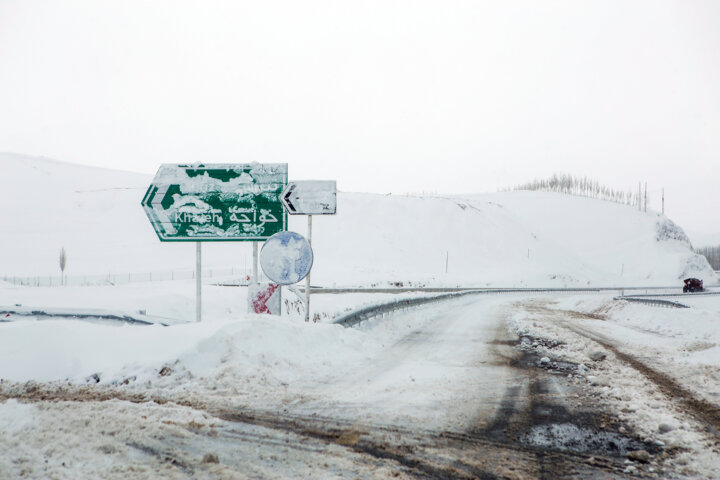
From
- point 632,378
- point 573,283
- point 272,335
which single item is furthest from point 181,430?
point 573,283

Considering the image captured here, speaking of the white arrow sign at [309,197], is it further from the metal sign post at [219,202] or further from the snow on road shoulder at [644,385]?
the snow on road shoulder at [644,385]

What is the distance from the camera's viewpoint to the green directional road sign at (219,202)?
12398 mm

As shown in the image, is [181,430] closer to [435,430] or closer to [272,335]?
[435,430]

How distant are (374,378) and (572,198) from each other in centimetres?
19400

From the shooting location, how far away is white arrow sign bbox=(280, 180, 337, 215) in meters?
12.5

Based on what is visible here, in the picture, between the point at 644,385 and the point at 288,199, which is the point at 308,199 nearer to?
the point at 288,199

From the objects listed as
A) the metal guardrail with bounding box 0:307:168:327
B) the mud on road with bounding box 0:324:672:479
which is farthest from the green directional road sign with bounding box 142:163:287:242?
the mud on road with bounding box 0:324:672:479

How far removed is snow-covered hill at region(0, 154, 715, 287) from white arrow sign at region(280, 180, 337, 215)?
4832 cm

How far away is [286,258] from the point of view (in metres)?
11.5

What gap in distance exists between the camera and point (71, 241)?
79000 millimetres

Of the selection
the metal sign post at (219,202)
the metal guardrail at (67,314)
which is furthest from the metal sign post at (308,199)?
the metal guardrail at (67,314)

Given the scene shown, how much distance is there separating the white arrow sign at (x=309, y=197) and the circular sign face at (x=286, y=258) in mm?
1178

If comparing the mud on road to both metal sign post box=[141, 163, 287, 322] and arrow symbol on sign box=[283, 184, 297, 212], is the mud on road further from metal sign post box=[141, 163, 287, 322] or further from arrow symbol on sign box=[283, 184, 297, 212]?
arrow symbol on sign box=[283, 184, 297, 212]

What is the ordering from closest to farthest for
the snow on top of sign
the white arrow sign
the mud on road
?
the mud on road, the snow on top of sign, the white arrow sign
